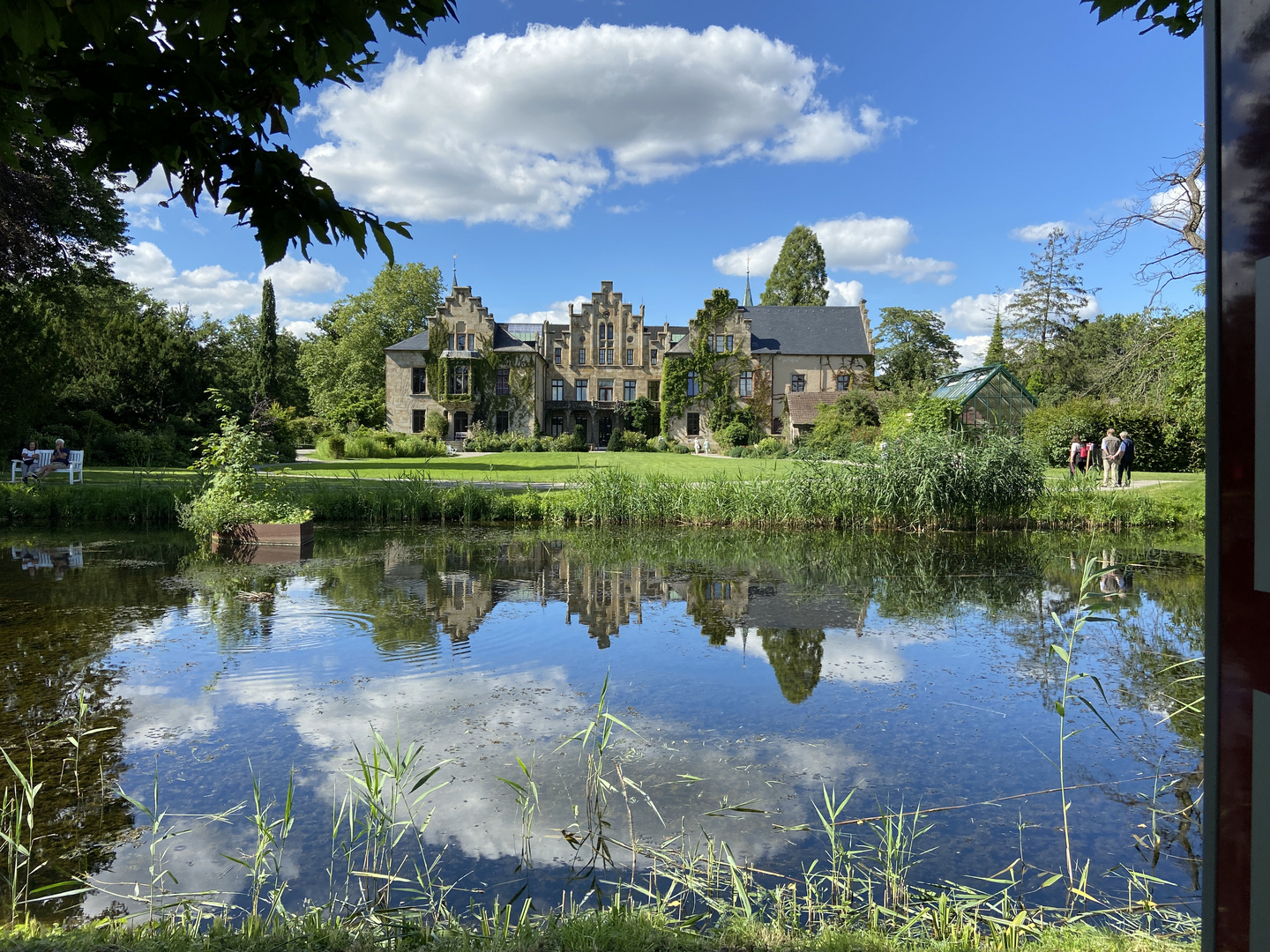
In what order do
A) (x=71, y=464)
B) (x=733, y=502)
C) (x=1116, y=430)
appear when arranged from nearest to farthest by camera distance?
(x=733, y=502)
(x=71, y=464)
(x=1116, y=430)

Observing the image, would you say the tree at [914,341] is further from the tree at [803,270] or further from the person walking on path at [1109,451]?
the person walking on path at [1109,451]

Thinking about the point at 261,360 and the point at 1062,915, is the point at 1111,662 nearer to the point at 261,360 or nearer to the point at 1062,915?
the point at 1062,915

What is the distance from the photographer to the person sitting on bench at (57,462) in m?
16.3

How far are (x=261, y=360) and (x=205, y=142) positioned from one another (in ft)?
140

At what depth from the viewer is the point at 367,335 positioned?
152 feet

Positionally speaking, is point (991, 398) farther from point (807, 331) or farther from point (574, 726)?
point (574, 726)

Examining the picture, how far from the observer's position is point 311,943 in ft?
7.98

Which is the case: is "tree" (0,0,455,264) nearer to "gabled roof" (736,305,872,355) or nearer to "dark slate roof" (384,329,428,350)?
"dark slate roof" (384,329,428,350)

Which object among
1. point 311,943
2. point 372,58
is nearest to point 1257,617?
point 311,943

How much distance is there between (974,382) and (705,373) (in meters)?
16.8

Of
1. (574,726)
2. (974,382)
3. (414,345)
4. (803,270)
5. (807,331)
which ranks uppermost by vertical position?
(803,270)

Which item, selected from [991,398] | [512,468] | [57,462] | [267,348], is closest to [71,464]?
[57,462]

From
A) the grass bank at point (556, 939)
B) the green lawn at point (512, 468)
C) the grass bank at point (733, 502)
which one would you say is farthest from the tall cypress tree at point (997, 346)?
the grass bank at point (556, 939)

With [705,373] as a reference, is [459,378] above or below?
below
